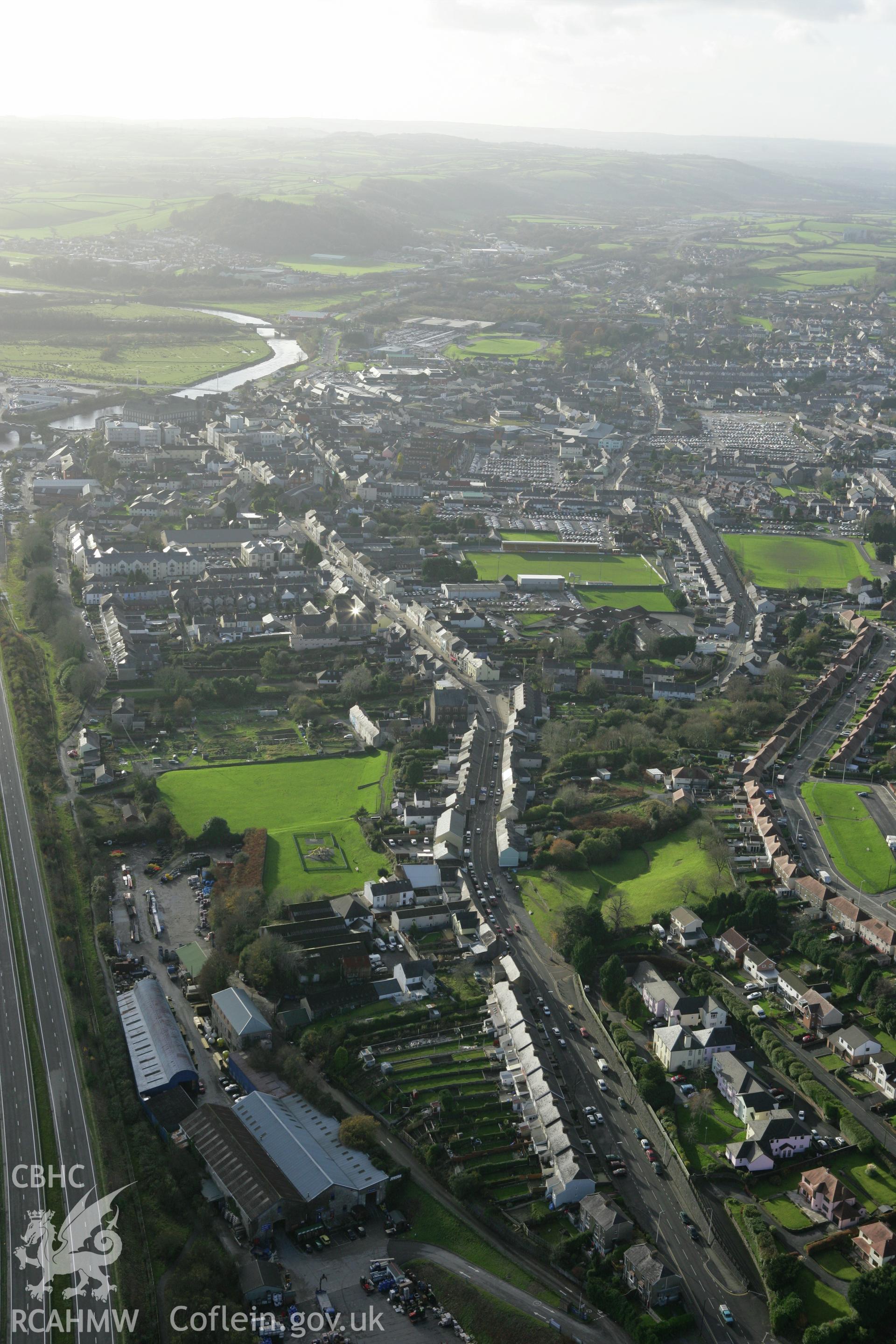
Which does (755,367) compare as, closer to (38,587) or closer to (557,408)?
(557,408)

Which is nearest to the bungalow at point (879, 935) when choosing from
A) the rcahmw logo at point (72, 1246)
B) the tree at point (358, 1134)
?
the tree at point (358, 1134)

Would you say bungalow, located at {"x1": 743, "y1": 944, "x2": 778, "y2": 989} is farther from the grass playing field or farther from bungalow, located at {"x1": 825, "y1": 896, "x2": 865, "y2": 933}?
the grass playing field

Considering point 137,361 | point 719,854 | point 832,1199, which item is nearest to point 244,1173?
point 832,1199

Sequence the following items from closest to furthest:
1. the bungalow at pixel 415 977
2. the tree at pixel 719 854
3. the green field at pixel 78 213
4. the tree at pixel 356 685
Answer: the bungalow at pixel 415 977 < the tree at pixel 719 854 < the tree at pixel 356 685 < the green field at pixel 78 213

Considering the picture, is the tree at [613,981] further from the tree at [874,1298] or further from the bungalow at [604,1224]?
the tree at [874,1298]

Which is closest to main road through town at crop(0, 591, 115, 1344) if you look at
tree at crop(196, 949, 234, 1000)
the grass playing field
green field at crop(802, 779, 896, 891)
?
tree at crop(196, 949, 234, 1000)

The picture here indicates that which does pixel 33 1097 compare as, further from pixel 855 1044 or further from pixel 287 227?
pixel 287 227
